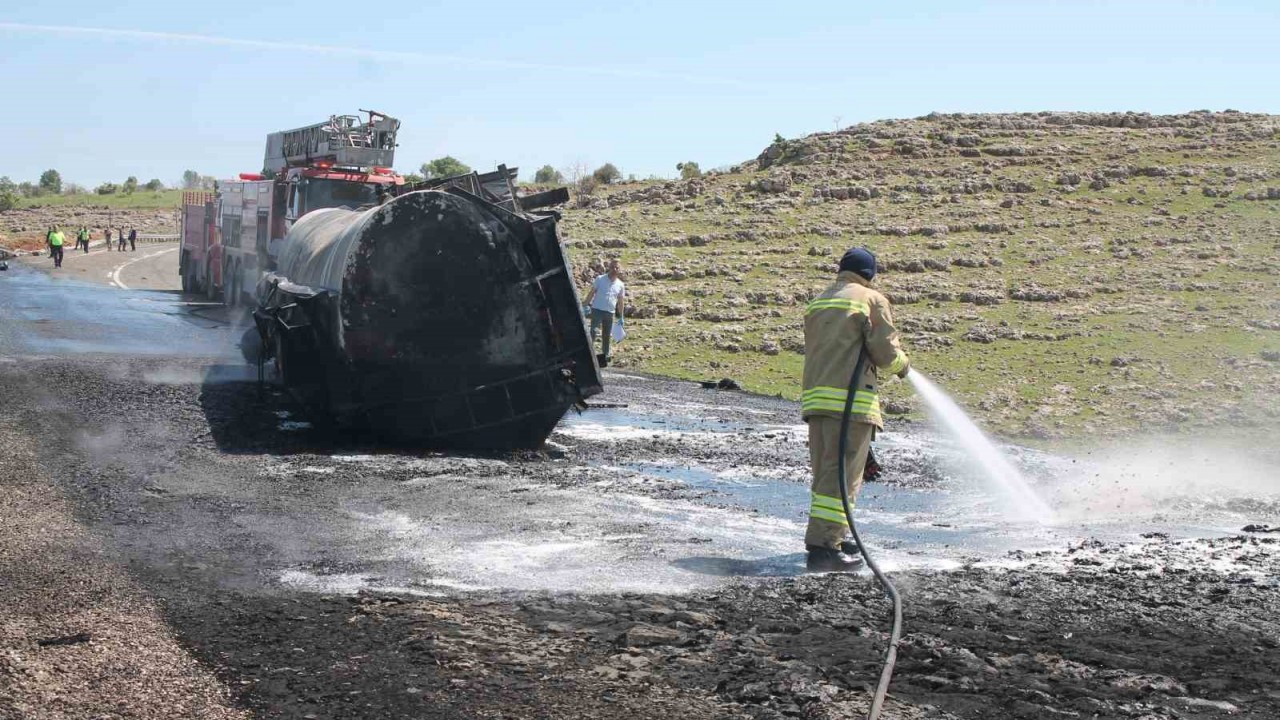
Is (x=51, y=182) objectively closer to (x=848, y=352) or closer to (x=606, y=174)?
(x=606, y=174)

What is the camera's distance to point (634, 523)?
29.0 ft

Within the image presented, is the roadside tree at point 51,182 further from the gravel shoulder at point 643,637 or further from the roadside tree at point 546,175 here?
the gravel shoulder at point 643,637

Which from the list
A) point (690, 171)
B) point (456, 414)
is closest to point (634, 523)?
point (456, 414)

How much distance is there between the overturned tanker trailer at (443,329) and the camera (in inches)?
445

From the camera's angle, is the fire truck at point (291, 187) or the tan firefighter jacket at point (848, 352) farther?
the fire truck at point (291, 187)

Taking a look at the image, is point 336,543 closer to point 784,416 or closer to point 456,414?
point 456,414

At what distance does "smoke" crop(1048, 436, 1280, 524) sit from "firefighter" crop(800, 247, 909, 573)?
2874 mm

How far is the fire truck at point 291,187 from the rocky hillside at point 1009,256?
557 centimetres

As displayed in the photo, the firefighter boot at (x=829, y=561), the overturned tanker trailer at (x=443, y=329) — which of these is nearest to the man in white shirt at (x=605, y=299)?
the overturned tanker trailer at (x=443, y=329)

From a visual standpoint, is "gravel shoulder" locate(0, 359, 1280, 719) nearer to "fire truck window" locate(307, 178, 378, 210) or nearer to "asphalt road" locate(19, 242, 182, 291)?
"fire truck window" locate(307, 178, 378, 210)

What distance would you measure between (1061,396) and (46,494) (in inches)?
552

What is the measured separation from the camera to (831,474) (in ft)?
25.6

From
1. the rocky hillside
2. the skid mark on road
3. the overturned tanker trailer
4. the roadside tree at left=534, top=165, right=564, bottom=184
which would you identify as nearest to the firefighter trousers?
A: the overturned tanker trailer

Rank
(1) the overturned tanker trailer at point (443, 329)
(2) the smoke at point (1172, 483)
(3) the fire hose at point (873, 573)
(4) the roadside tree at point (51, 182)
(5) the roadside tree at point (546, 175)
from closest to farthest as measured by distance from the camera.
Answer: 1. (3) the fire hose at point (873, 573)
2. (2) the smoke at point (1172, 483)
3. (1) the overturned tanker trailer at point (443, 329)
4. (5) the roadside tree at point (546, 175)
5. (4) the roadside tree at point (51, 182)
